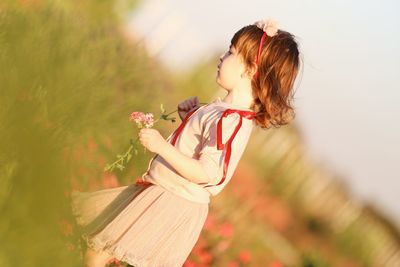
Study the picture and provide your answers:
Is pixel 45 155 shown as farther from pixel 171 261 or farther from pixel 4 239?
pixel 171 261

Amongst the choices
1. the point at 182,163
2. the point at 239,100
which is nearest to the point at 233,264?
the point at 239,100

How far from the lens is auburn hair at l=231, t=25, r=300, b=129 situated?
7.38ft

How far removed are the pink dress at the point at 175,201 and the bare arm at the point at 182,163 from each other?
0.04 m

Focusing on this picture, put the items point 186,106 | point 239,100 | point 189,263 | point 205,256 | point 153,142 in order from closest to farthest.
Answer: point 153,142
point 239,100
point 186,106
point 189,263
point 205,256

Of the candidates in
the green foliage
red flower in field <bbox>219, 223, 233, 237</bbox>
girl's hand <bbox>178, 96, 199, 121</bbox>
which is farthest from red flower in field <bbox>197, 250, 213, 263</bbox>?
girl's hand <bbox>178, 96, 199, 121</bbox>

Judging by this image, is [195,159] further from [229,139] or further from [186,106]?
[186,106]

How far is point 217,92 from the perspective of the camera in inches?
309

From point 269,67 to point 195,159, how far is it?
1.38 feet

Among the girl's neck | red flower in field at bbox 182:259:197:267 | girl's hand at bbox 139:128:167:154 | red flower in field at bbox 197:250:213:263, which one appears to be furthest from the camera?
red flower in field at bbox 197:250:213:263

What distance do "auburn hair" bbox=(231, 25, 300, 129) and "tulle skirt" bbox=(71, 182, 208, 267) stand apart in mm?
353

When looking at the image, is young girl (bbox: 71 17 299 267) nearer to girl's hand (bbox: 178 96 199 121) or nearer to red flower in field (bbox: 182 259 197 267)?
girl's hand (bbox: 178 96 199 121)

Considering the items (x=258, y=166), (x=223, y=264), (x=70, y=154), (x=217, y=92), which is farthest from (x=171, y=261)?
(x=258, y=166)

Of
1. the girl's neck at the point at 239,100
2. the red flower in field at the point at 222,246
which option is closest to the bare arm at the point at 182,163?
the girl's neck at the point at 239,100

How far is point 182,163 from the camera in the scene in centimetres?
196
